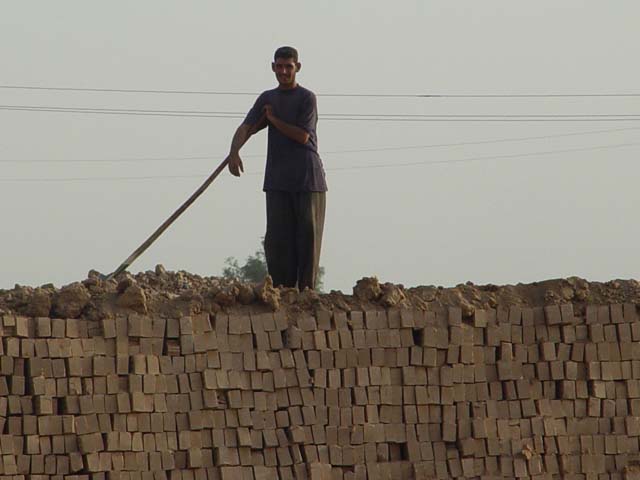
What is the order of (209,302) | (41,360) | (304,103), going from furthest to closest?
(304,103)
(209,302)
(41,360)

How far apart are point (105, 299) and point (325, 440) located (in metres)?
1.57

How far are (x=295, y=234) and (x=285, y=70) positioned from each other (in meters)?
1.09

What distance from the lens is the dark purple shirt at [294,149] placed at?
10.8m

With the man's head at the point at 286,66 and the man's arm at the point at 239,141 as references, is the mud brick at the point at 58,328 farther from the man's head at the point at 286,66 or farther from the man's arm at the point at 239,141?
the man's head at the point at 286,66

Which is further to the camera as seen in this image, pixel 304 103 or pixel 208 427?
pixel 304 103

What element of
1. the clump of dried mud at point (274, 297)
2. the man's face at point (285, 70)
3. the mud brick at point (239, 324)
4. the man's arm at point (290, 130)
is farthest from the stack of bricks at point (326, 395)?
the man's face at point (285, 70)

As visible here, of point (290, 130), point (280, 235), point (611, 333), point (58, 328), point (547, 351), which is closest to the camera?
point (58, 328)

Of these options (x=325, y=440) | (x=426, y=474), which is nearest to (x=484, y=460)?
(x=426, y=474)

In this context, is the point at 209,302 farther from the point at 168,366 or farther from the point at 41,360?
the point at 41,360

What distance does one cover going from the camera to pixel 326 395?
9906 mm

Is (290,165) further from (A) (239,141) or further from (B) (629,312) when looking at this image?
(B) (629,312)

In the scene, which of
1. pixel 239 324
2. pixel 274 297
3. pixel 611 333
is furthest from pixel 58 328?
pixel 611 333

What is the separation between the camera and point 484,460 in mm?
10219

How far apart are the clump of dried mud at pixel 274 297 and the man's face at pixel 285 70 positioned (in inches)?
56.8
